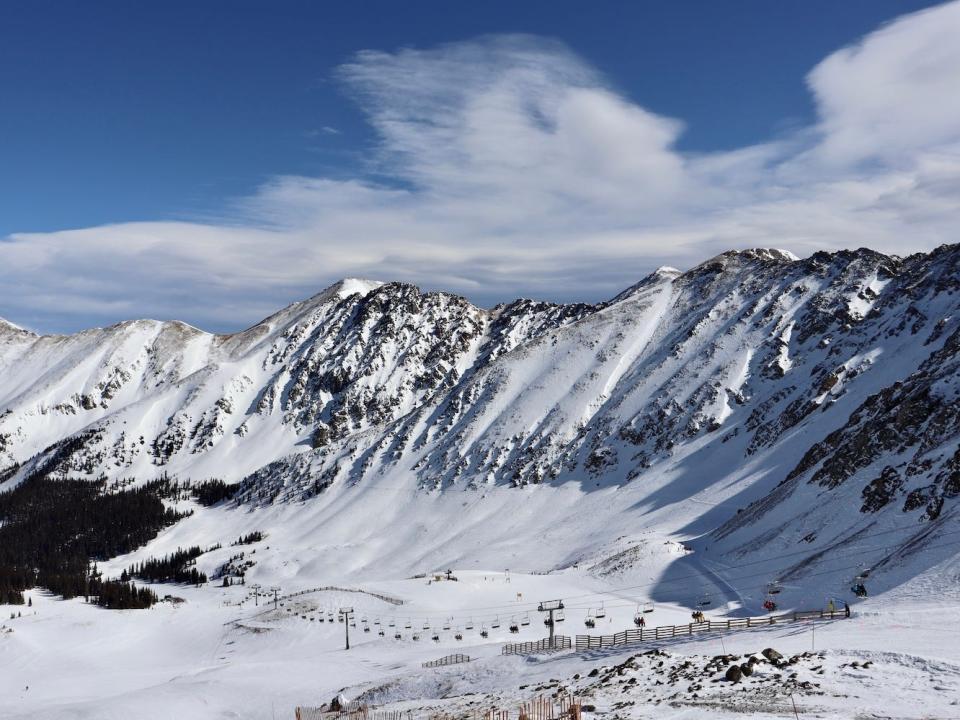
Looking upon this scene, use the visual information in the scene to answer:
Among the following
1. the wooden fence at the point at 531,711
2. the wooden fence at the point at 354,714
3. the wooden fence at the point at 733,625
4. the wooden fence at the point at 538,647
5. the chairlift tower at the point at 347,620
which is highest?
the wooden fence at the point at 733,625

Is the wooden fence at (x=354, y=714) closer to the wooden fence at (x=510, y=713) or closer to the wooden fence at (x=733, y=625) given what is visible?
the wooden fence at (x=510, y=713)

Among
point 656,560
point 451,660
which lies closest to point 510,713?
point 451,660

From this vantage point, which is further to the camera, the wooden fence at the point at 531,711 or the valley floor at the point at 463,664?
the wooden fence at the point at 531,711

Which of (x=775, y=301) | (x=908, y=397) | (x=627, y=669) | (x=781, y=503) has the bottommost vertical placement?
(x=627, y=669)

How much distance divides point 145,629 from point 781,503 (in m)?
91.6

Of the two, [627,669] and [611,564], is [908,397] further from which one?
[627,669]

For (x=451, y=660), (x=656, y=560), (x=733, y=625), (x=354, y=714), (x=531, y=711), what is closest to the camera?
(x=531, y=711)

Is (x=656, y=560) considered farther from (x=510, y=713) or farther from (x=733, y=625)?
(x=510, y=713)

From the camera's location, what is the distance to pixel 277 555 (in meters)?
175

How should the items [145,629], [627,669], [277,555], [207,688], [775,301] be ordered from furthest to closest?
[775,301]
[277,555]
[145,629]
[207,688]
[627,669]

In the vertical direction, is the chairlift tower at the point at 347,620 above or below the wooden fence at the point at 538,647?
below

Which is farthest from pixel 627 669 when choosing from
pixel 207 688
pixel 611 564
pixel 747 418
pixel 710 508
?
pixel 747 418

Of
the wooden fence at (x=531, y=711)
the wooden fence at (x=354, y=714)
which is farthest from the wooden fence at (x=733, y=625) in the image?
the wooden fence at (x=354, y=714)

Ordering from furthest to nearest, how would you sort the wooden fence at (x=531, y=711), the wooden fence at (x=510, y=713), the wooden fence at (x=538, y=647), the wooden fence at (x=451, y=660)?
1. the wooden fence at (x=451, y=660)
2. the wooden fence at (x=538, y=647)
3. the wooden fence at (x=531, y=711)
4. the wooden fence at (x=510, y=713)
